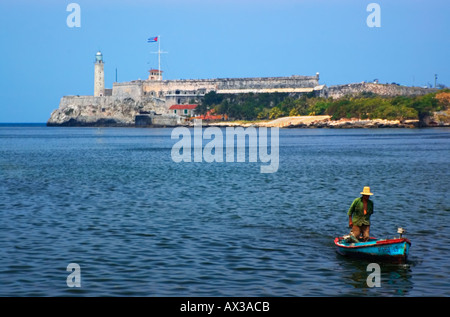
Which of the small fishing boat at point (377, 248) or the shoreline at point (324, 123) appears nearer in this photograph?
the small fishing boat at point (377, 248)

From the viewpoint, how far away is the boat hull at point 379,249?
14.4m

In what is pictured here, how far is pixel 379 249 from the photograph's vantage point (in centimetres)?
1464

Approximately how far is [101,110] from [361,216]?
479ft

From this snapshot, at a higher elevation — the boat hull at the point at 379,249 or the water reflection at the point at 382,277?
the boat hull at the point at 379,249

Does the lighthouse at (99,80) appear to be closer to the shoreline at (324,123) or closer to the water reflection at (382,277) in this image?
the shoreline at (324,123)

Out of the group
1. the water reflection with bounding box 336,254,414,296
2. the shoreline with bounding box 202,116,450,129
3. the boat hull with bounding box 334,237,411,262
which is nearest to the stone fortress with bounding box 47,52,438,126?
the shoreline with bounding box 202,116,450,129

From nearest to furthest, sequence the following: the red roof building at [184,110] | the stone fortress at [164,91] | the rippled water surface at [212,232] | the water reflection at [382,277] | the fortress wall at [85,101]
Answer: the water reflection at [382,277] < the rippled water surface at [212,232] < the stone fortress at [164,91] < the red roof building at [184,110] < the fortress wall at [85,101]

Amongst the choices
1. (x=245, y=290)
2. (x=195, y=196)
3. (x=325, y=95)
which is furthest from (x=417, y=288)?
(x=325, y=95)

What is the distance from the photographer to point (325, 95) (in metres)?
139

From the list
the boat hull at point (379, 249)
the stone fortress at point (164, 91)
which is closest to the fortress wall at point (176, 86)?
the stone fortress at point (164, 91)

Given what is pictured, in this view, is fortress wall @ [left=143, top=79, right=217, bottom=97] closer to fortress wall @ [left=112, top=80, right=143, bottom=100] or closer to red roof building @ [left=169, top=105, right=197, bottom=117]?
fortress wall @ [left=112, top=80, right=143, bottom=100]

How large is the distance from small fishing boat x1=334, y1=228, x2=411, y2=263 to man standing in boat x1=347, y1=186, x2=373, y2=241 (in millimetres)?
233

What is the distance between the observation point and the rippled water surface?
13008mm

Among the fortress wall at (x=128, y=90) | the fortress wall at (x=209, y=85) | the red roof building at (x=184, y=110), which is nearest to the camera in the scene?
the red roof building at (x=184, y=110)
